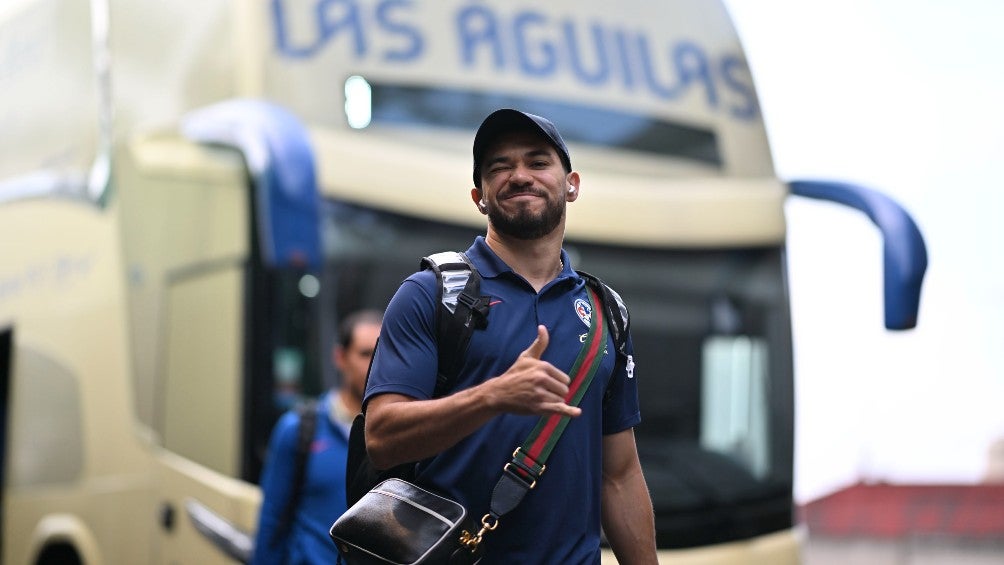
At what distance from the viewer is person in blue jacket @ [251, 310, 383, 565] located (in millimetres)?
3789

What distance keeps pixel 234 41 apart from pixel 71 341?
80.4 inches

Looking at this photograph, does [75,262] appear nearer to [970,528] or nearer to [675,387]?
[675,387]

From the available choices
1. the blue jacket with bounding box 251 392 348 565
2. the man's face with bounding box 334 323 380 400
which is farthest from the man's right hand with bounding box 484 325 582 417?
the man's face with bounding box 334 323 380 400

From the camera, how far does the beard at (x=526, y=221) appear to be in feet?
7.68

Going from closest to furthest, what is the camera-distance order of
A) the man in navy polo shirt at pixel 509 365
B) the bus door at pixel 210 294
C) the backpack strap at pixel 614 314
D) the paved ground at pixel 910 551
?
the man in navy polo shirt at pixel 509 365, the backpack strap at pixel 614 314, the bus door at pixel 210 294, the paved ground at pixel 910 551

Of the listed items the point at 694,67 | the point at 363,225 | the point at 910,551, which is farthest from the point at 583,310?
the point at 910,551

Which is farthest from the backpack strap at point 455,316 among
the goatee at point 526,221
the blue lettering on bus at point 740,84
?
the blue lettering on bus at point 740,84

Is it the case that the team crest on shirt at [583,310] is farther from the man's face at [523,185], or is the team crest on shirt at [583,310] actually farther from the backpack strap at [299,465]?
the backpack strap at [299,465]

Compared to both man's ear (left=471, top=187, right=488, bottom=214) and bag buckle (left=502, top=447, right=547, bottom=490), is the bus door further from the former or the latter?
bag buckle (left=502, top=447, right=547, bottom=490)

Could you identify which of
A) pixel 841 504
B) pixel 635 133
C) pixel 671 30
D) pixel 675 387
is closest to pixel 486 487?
pixel 675 387

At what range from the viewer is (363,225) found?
5.38 meters

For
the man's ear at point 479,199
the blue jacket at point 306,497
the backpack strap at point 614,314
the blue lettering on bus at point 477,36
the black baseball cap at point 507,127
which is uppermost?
the blue lettering on bus at point 477,36

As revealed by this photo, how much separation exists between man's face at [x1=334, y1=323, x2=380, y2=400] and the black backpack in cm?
159

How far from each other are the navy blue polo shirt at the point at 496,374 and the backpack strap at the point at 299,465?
155 cm
